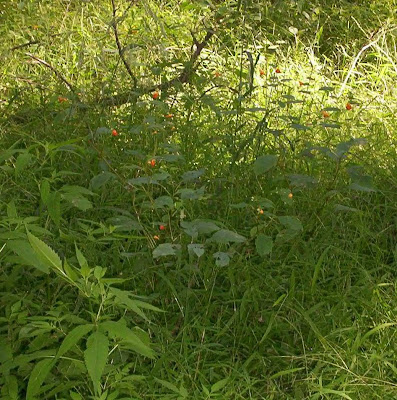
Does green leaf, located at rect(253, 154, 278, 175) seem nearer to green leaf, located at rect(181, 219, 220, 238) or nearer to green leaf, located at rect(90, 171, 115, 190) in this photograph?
green leaf, located at rect(181, 219, 220, 238)

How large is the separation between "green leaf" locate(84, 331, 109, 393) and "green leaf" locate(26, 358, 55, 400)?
15cm

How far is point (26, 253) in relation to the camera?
6.24 ft

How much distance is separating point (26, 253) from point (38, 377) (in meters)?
0.30

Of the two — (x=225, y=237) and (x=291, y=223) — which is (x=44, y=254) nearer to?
(x=225, y=237)

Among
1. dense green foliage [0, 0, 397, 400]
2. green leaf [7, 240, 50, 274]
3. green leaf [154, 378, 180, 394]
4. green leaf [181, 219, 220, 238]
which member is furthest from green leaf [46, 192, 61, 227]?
green leaf [154, 378, 180, 394]

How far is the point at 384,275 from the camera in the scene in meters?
2.64

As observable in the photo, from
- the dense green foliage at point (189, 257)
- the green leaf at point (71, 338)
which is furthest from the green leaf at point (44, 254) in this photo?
the green leaf at point (71, 338)

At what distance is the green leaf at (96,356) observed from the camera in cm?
159

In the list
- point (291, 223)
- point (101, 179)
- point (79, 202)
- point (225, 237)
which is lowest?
point (291, 223)

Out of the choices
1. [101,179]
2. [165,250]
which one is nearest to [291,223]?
[165,250]

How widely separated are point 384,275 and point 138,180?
2.88ft

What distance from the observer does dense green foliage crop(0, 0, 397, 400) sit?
2035 mm

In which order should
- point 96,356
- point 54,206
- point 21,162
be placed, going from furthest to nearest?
1. point 21,162
2. point 54,206
3. point 96,356

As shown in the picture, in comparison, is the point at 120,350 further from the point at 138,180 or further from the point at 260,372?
the point at 138,180
